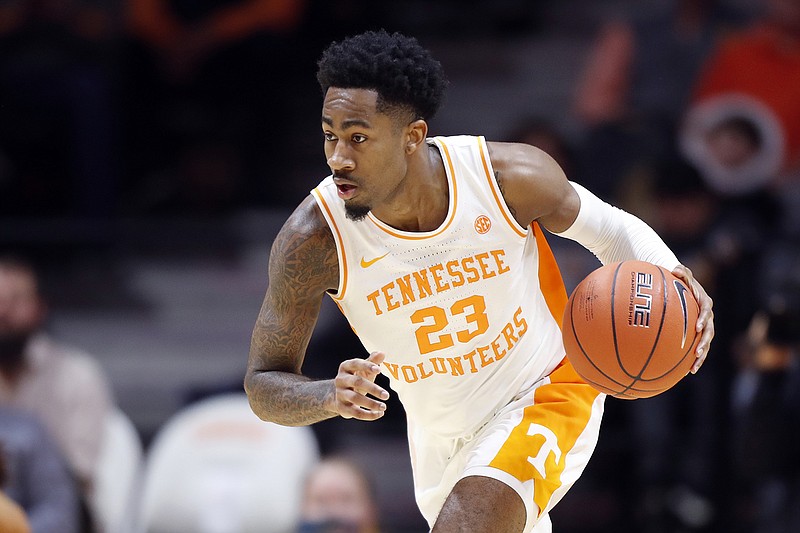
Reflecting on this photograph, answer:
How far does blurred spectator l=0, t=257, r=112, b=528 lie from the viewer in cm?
672

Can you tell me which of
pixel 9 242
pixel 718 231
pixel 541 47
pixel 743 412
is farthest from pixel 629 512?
pixel 9 242

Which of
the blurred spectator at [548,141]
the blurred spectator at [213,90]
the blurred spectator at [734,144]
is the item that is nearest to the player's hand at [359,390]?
the blurred spectator at [548,141]

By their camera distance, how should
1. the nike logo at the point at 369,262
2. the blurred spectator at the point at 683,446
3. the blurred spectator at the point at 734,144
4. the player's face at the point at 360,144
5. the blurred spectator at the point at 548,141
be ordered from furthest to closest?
the blurred spectator at the point at 734,144, the blurred spectator at the point at 548,141, the blurred spectator at the point at 683,446, the nike logo at the point at 369,262, the player's face at the point at 360,144

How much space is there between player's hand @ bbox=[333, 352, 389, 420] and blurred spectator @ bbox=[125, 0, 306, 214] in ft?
17.0

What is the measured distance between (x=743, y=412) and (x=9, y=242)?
4.85 metres

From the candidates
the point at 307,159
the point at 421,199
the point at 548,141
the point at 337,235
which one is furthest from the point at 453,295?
the point at 307,159

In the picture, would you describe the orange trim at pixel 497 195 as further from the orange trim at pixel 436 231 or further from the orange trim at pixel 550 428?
the orange trim at pixel 550 428

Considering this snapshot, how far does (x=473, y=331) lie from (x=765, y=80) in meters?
4.64

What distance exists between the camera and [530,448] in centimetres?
373

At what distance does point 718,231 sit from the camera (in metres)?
→ 6.90

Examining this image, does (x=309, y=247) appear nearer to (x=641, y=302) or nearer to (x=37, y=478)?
(x=641, y=302)

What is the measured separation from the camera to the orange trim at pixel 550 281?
4062 millimetres

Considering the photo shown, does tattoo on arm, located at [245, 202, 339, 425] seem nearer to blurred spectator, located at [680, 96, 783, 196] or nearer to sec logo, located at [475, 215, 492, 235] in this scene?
sec logo, located at [475, 215, 492, 235]

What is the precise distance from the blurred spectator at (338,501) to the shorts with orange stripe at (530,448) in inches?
90.0
